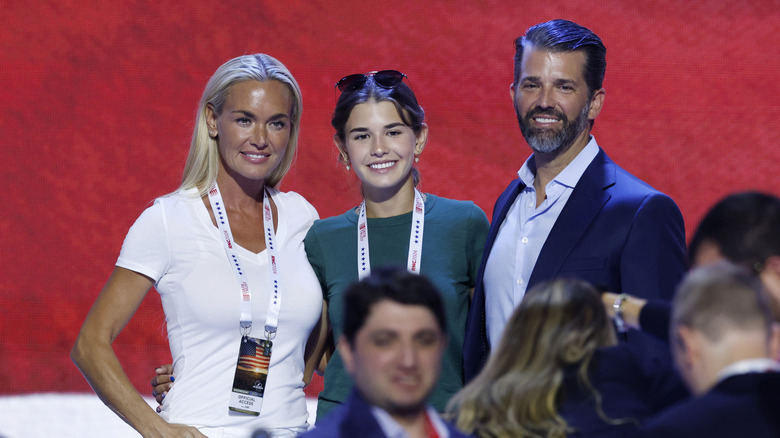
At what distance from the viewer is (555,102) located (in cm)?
260

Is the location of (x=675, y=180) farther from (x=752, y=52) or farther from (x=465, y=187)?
(x=465, y=187)

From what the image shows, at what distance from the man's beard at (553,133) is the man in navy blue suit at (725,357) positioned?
0.98 metres

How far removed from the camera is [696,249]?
6.06 feet

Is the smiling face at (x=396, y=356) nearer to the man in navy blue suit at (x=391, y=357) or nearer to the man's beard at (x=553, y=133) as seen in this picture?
the man in navy blue suit at (x=391, y=357)

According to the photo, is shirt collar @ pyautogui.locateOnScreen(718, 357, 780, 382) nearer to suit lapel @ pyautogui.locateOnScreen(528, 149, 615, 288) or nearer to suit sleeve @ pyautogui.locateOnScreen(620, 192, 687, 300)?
suit sleeve @ pyautogui.locateOnScreen(620, 192, 687, 300)

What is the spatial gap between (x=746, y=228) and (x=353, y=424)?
845 millimetres

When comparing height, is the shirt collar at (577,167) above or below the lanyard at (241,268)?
above

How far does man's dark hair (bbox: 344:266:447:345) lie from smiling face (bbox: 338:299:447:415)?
0.04ft

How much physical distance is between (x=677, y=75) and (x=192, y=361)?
3162 millimetres

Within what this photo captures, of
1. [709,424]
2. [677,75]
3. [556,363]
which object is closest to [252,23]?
[677,75]

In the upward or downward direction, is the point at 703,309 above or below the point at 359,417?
above

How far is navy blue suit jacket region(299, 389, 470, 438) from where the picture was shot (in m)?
1.61

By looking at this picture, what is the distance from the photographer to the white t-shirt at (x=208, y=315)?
2.54 m

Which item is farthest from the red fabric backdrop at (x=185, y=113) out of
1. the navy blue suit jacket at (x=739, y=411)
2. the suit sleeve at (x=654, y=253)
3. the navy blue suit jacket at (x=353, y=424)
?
the navy blue suit jacket at (x=739, y=411)
